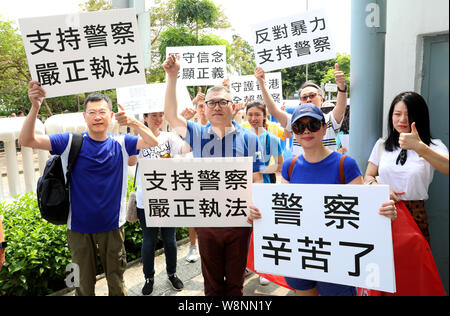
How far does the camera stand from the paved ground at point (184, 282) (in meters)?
3.33

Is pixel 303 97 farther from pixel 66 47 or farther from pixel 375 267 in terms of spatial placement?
pixel 66 47

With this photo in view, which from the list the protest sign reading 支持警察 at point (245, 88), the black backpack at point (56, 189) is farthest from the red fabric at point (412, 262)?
the protest sign reading 支持警察 at point (245, 88)

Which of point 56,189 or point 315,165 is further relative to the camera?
point 56,189

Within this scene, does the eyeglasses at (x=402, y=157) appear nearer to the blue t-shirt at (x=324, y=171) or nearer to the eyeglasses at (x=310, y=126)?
the blue t-shirt at (x=324, y=171)

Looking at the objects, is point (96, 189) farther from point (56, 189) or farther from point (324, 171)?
point (324, 171)

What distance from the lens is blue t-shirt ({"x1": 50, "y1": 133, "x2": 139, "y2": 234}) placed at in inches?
98.0

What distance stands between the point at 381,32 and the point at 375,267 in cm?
207

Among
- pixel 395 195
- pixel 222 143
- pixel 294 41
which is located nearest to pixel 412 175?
pixel 395 195

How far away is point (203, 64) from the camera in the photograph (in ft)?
15.9

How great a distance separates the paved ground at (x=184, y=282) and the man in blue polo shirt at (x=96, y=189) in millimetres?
823

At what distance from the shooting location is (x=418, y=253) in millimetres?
2176

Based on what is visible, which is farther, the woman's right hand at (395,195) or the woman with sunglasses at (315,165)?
the woman's right hand at (395,195)

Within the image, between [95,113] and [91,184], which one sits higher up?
[95,113]

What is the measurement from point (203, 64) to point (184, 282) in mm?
3066
